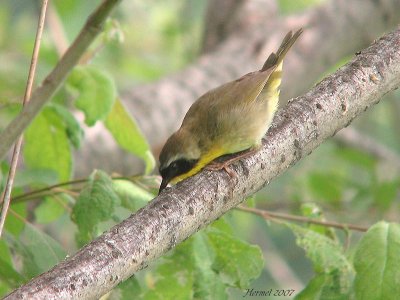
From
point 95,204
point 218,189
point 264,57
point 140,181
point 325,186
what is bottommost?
point 218,189

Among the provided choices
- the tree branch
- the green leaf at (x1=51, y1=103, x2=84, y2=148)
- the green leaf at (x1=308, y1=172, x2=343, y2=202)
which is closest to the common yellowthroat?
the green leaf at (x1=51, y1=103, x2=84, y2=148)

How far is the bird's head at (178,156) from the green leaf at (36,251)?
1.43 feet

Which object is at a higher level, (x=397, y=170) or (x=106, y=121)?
(x=397, y=170)

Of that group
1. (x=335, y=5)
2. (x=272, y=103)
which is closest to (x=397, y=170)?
(x=335, y=5)

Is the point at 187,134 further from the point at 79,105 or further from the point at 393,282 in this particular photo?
the point at 393,282

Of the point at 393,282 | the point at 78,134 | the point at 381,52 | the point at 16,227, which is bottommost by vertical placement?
the point at 393,282

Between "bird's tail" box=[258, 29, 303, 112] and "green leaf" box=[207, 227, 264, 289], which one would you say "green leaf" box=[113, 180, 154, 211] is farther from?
"bird's tail" box=[258, 29, 303, 112]

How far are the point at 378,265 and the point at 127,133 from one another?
1107mm

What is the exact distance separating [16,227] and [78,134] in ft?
1.37

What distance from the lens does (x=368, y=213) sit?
592 cm

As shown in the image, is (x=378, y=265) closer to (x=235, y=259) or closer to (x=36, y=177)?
(x=235, y=259)

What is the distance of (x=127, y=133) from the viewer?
304 centimetres

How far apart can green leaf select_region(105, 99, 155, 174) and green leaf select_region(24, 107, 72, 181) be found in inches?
8.2

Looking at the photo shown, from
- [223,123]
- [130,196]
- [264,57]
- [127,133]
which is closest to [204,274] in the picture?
[130,196]
